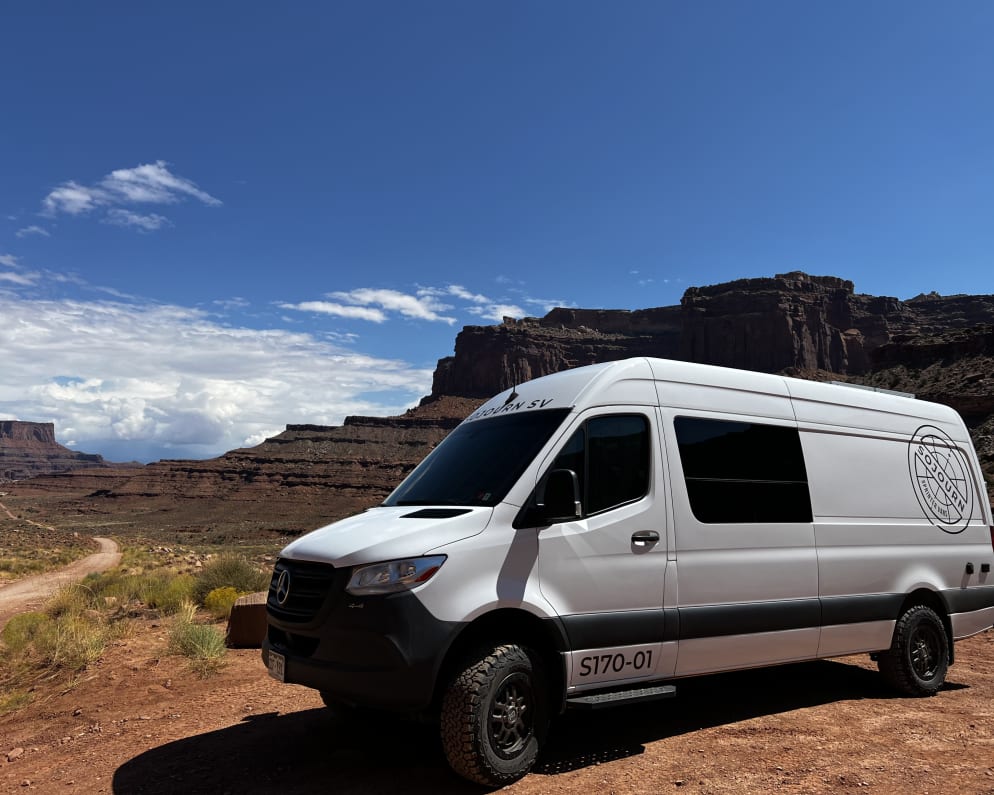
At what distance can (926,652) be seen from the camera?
6949 millimetres

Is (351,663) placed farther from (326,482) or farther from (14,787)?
(326,482)

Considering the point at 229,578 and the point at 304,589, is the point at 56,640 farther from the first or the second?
the point at 304,589

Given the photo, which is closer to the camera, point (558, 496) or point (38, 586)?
point (558, 496)

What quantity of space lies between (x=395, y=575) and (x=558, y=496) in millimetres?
1170

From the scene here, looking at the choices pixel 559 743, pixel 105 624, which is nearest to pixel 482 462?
pixel 559 743

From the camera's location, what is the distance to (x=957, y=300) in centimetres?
13675

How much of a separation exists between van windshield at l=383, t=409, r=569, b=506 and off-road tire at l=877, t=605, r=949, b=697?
14.1ft

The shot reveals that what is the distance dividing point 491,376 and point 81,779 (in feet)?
465

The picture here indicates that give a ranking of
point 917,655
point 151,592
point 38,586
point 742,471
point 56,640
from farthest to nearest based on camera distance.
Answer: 1. point 38,586
2. point 151,592
3. point 56,640
4. point 917,655
5. point 742,471

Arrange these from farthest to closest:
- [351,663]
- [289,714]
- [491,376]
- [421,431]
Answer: [491,376] < [421,431] < [289,714] < [351,663]

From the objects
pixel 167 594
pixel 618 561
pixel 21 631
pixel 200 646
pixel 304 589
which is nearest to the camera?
pixel 304 589

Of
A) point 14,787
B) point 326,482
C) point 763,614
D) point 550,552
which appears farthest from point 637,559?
point 326,482

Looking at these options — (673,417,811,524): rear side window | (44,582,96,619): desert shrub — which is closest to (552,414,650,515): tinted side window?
(673,417,811,524): rear side window

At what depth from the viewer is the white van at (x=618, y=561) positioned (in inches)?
167
